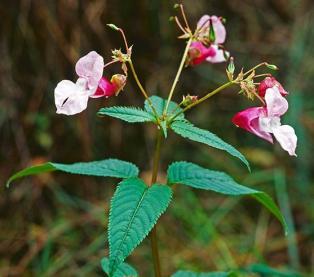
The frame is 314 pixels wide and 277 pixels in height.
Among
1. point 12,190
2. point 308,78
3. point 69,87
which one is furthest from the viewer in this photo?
point 308,78

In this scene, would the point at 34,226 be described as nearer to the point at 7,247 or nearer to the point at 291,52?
the point at 7,247

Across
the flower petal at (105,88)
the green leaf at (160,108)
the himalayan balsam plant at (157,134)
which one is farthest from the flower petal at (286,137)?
the flower petal at (105,88)

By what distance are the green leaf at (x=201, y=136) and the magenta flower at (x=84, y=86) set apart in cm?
12

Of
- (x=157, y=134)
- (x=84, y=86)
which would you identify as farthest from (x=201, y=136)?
(x=84, y=86)

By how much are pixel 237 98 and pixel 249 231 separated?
2.40 ft

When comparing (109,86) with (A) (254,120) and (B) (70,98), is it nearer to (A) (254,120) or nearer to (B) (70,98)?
(B) (70,98)

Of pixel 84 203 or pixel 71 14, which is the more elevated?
pixel 71 14

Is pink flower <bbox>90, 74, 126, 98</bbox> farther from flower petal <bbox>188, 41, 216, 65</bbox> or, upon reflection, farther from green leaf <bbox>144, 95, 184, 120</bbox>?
flower petal <bbox>188, 41, 216, 65</bbox>

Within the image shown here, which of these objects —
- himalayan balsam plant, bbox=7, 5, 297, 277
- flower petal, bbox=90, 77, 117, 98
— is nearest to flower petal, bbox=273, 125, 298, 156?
himalayan balsam plant, bbox=7, 5, 297, 277

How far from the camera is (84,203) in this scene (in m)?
2.39

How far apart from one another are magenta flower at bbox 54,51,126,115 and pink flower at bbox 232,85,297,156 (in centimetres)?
22

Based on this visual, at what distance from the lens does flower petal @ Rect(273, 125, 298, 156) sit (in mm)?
1056

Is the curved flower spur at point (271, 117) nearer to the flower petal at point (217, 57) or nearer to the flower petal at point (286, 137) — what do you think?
the flower petal at point (286, 137)

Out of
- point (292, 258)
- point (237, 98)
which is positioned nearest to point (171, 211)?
point (292, 258)
